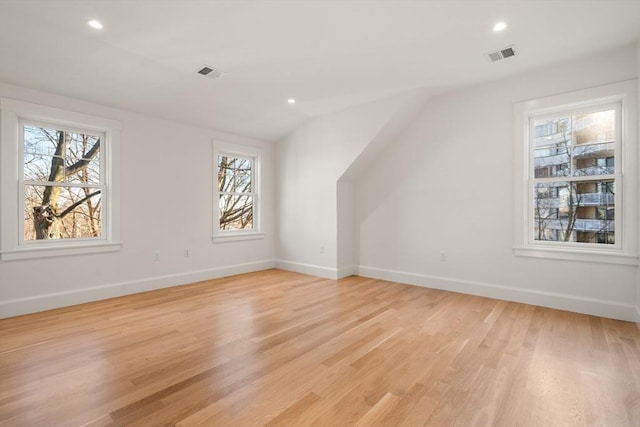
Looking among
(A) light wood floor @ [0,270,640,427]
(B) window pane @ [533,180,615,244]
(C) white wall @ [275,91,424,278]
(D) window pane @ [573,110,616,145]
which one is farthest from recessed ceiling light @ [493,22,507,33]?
(A) light wood floor @ [0,270,640,427]

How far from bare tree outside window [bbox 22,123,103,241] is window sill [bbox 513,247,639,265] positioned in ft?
17.4

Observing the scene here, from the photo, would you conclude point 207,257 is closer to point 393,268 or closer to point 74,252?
point 74,252

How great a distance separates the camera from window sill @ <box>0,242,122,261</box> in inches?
129

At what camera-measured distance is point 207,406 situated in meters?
1.73

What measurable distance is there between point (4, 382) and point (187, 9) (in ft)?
9.44

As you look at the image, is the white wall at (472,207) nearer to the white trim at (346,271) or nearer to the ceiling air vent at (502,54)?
the white trim at (346,271)

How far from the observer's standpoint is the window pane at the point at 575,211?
330 centimetres

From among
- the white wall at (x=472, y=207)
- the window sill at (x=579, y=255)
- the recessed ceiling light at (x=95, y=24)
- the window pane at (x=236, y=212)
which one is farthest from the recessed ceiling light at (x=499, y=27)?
the window pane at (x=236, y=212)

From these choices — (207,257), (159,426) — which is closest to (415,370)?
(159,426)

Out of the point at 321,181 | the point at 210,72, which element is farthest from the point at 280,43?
Result: the point at 321,181

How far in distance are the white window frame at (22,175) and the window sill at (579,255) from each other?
505 centimetres

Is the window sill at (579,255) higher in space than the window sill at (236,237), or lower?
lower

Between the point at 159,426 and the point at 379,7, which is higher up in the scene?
the point at 379,7

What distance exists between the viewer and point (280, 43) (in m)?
2.95
